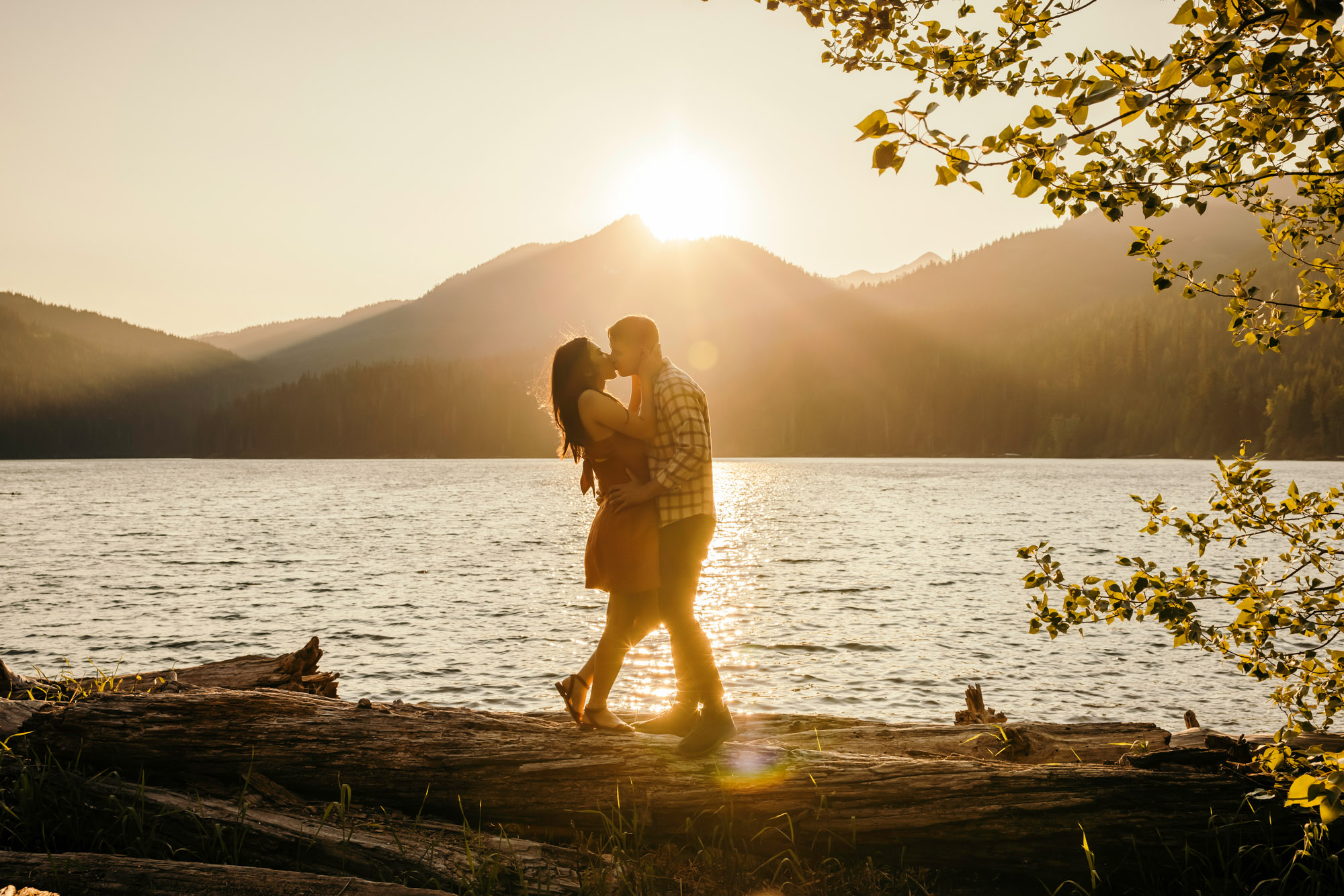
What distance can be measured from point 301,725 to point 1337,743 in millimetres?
7257

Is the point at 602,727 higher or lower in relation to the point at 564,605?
higher

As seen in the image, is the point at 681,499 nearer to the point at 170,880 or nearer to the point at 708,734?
the point at 708,734

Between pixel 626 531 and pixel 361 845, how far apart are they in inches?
95.4

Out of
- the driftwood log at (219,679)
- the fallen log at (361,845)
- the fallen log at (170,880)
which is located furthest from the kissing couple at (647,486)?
the driftwood log at (219,679)

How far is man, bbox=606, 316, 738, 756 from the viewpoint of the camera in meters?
5.42

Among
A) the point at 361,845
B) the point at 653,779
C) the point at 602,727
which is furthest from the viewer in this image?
the point at 602,727

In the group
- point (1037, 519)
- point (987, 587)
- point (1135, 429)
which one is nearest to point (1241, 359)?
point (1135, 429)

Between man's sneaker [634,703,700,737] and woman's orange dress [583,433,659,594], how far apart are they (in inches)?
42.8

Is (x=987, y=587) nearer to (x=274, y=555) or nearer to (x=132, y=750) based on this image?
(x=132, y=750)

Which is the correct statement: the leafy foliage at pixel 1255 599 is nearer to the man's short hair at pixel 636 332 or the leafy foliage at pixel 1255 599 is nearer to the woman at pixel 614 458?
the woman at pixel 614 458

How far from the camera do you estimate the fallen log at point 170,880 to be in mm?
4055

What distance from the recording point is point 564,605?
24547 millimetres

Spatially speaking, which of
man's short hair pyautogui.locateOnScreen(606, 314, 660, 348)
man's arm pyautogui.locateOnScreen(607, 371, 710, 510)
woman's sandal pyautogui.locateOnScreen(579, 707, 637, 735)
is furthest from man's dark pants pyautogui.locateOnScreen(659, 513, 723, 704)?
man's short hair pyautogui.locateOnScreen(606, 314, 660, 348)

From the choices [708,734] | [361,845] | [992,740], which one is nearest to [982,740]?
[992,740]
